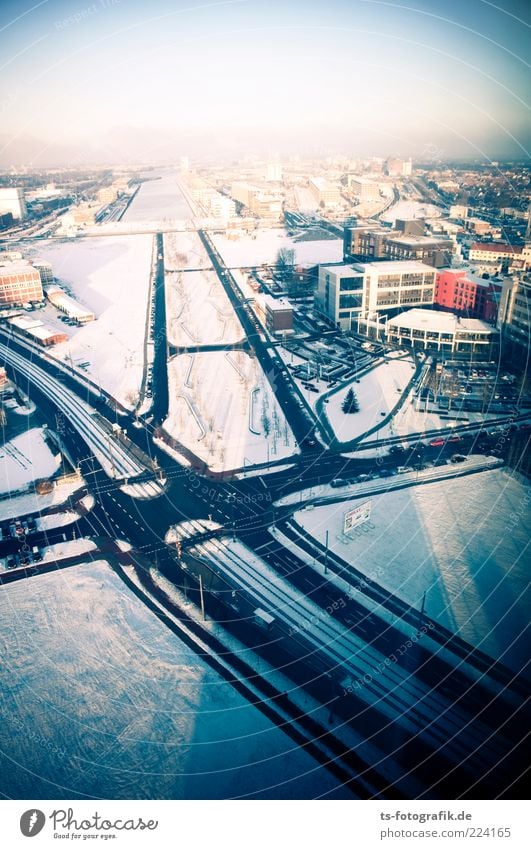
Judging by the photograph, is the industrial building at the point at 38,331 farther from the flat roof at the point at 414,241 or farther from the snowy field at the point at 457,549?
the flat roof at the point at 414,241

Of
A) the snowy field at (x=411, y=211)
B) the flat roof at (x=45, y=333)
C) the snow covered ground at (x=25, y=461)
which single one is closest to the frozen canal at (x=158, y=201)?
the snowy field at (x=411, y=211)

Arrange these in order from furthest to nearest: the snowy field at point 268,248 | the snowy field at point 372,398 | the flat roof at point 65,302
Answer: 1. the snowy field at point 268,248
2. the flat roof at point 65,302
3. the snowy field at point 372,398

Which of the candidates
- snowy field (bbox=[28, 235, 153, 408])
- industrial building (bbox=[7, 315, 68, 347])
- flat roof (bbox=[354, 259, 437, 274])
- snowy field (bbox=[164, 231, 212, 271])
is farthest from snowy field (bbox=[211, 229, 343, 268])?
industrial building (bbox=[7, 315, 68, 347])

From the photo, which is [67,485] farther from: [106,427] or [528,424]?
[528,424]

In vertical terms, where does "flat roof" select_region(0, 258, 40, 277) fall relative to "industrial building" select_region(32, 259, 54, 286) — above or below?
above

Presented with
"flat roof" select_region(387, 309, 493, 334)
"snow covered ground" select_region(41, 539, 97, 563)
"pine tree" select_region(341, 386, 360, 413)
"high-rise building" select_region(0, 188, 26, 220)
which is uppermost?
"high-rise building" select_region(0, 188, 26, 220)

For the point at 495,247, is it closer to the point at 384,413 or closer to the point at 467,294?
the point at 467,294

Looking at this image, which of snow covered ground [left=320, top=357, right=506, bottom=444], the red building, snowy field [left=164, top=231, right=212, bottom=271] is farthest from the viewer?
snowy field [left=164, top=231, right=212, bottom=271]

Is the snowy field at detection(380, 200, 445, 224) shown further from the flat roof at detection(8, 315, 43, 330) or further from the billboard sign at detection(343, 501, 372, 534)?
the billboard sign at detection(343, 501, 372, 534)
